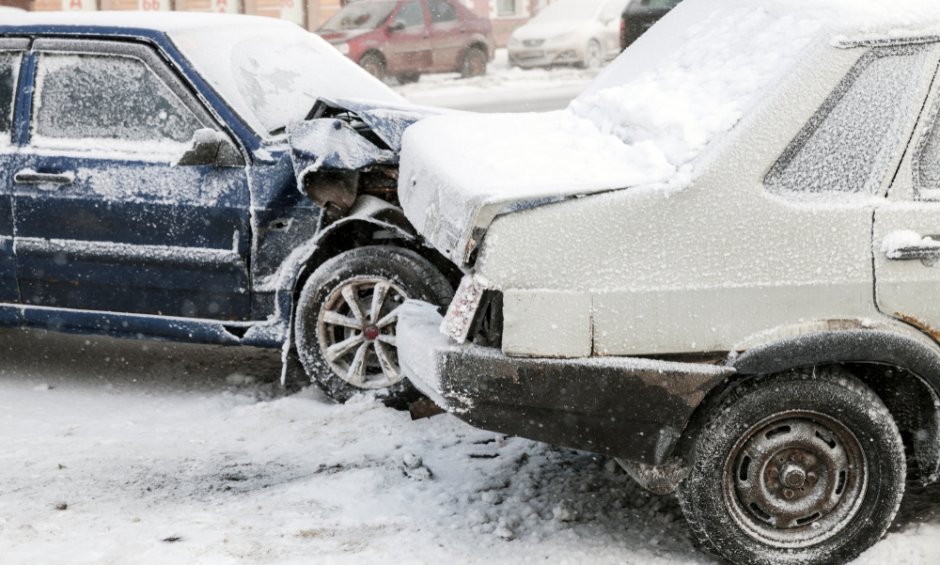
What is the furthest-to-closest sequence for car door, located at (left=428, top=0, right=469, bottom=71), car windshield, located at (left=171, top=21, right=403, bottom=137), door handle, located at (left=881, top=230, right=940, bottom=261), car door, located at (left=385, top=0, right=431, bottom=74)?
car door, located at (left=428, top=0, right=469, bottom=71)
car door, located at (left=385, top=0, right=431, bottom=74)
car windshield, located at (left=171, top=21, right=403, bottom=137)
door handle, located at (left=881, top=230, right=940, bottom=261)

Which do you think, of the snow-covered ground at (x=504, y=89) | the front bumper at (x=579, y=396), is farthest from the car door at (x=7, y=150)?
the snow-covered ground at (x=504, y=89)

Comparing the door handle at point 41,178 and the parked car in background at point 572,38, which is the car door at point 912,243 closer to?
the door handle at point 41,178

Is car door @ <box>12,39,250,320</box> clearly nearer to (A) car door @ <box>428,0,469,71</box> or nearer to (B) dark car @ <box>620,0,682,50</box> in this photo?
(B) dark car @ <box>620,0,682,50</box>

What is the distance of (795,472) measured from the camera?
4.14 m

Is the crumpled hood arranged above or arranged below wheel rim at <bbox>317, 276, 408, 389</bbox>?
above

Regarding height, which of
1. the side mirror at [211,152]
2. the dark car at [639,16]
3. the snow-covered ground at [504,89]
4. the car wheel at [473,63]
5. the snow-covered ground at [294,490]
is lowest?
the snow-covered ground at [294,490]

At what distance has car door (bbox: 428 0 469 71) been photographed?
909 inches

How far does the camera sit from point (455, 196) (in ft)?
13.4

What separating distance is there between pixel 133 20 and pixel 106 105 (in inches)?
19.7

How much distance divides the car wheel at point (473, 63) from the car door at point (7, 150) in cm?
1814

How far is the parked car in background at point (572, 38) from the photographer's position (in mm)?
25000

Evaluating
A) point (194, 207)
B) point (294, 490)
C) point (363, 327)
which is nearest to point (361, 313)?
point (363, 327)

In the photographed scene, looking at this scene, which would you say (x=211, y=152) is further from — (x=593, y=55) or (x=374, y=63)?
(x=593, y=55)

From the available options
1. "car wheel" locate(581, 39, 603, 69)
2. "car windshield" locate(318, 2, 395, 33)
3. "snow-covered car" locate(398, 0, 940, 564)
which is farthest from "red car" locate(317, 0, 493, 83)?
"snow-covered car" locate(398, 0, 940, 564)
